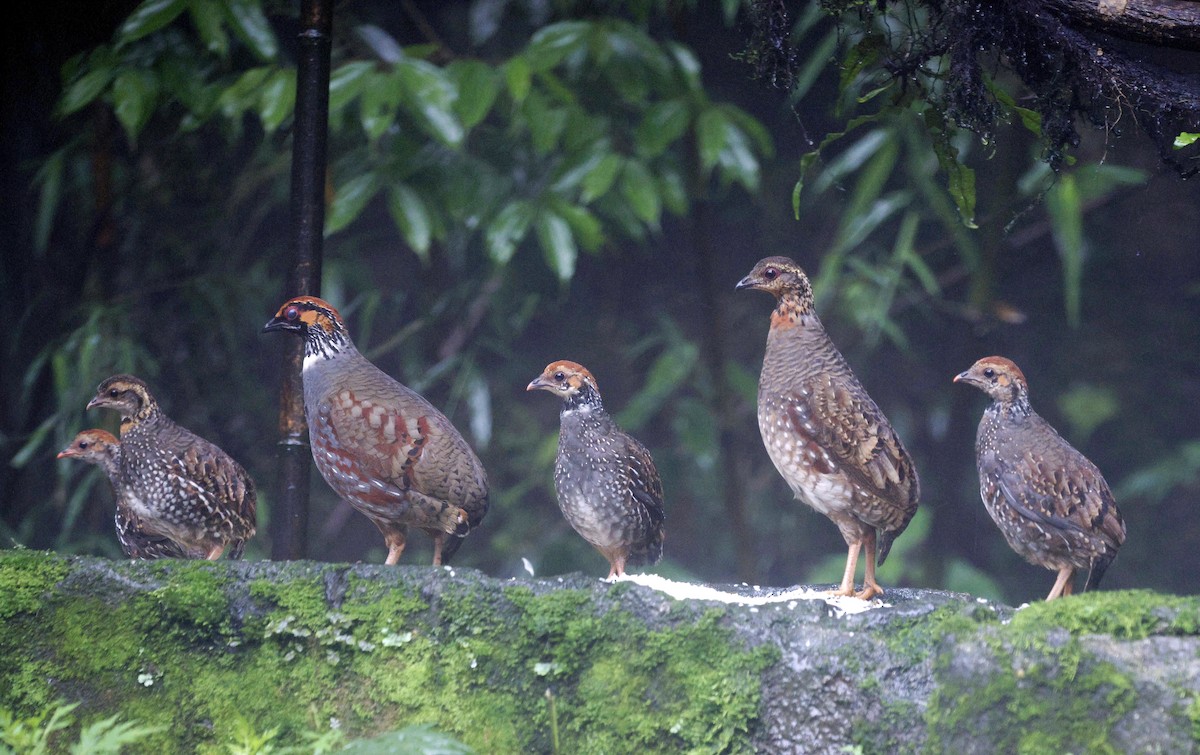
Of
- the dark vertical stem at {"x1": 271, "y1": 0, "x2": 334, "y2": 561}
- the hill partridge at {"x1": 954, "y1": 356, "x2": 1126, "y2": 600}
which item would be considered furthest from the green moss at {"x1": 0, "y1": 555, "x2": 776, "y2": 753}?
the hill partridge at {"x1": 954, "y1": 356, "x2": 1126, "y2": 600}

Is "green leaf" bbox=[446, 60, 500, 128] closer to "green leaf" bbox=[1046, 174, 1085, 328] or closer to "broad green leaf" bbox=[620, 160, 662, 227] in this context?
"broad green leaf" bbox=[620, 160, 662, 227]

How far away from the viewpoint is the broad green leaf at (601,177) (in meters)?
4.79

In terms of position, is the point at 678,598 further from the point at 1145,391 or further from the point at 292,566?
the point at 1145,391

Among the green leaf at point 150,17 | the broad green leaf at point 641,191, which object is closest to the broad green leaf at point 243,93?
the green leaf at point 150,17

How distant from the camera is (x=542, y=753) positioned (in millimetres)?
3039

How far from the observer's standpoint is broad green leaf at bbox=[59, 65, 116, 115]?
4.62 meters

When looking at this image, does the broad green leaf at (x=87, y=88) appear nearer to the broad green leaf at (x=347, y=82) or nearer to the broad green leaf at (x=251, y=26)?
the broad green leaf at (x=251, y=26)

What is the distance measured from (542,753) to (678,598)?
530mm

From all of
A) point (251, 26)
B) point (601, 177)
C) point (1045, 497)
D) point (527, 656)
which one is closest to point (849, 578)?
point (1045, 497)

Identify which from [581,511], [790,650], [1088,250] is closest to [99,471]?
[581,511]

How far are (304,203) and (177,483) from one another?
39.3 inches

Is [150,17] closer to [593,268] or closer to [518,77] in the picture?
[518,77]

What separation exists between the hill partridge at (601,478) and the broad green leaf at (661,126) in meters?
1.23

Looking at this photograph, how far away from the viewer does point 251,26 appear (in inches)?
176
